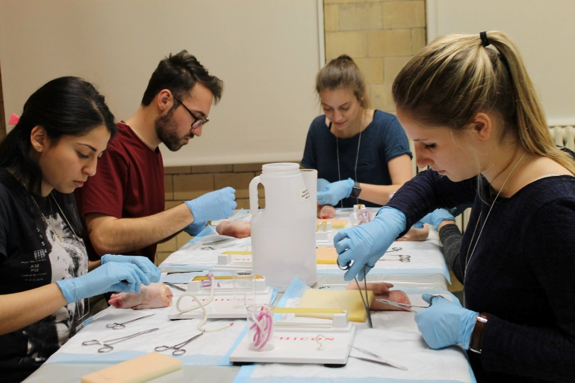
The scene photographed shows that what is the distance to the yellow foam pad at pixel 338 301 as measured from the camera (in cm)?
125

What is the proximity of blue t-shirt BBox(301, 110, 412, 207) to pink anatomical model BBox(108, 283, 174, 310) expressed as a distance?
1629 millimetres

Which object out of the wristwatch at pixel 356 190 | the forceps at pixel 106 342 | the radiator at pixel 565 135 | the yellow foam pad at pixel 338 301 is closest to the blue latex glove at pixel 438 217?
the wristwatch at pixel 356 190

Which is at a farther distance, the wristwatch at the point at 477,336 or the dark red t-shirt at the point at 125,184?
the dark red t-shirt at the point at 125,184

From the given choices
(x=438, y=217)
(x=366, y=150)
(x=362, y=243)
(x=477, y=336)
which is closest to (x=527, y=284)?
(x=477, y=336)

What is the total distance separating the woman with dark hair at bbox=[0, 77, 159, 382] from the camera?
1355 millimetres

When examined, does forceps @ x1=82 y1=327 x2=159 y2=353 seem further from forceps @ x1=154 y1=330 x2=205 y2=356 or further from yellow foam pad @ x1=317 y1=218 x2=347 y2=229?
yellow foam pad @ x1=317 y1=218 x2=347 y2=229

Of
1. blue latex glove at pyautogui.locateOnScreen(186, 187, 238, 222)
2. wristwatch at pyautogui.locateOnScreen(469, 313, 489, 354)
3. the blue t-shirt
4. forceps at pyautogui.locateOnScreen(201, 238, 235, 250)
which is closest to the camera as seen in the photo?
wristwatch at pyautogui.locateOnScreen(469, 313, 489, 354)

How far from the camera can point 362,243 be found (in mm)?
1335

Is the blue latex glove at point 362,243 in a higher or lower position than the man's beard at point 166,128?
lower

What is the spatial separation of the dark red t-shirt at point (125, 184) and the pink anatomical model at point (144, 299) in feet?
2.36

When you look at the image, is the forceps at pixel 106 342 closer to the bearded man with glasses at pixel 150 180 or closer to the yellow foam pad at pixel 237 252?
the yellow foam pad at pixel 237 252

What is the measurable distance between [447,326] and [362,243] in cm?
33

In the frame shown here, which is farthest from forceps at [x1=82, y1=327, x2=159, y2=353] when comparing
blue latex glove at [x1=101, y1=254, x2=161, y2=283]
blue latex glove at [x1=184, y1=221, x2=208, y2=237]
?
blue latex glove at [x1=184, y1=221, x2=208, y2=237]

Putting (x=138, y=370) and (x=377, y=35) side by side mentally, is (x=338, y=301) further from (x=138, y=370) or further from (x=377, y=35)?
(x=377, y=35)
